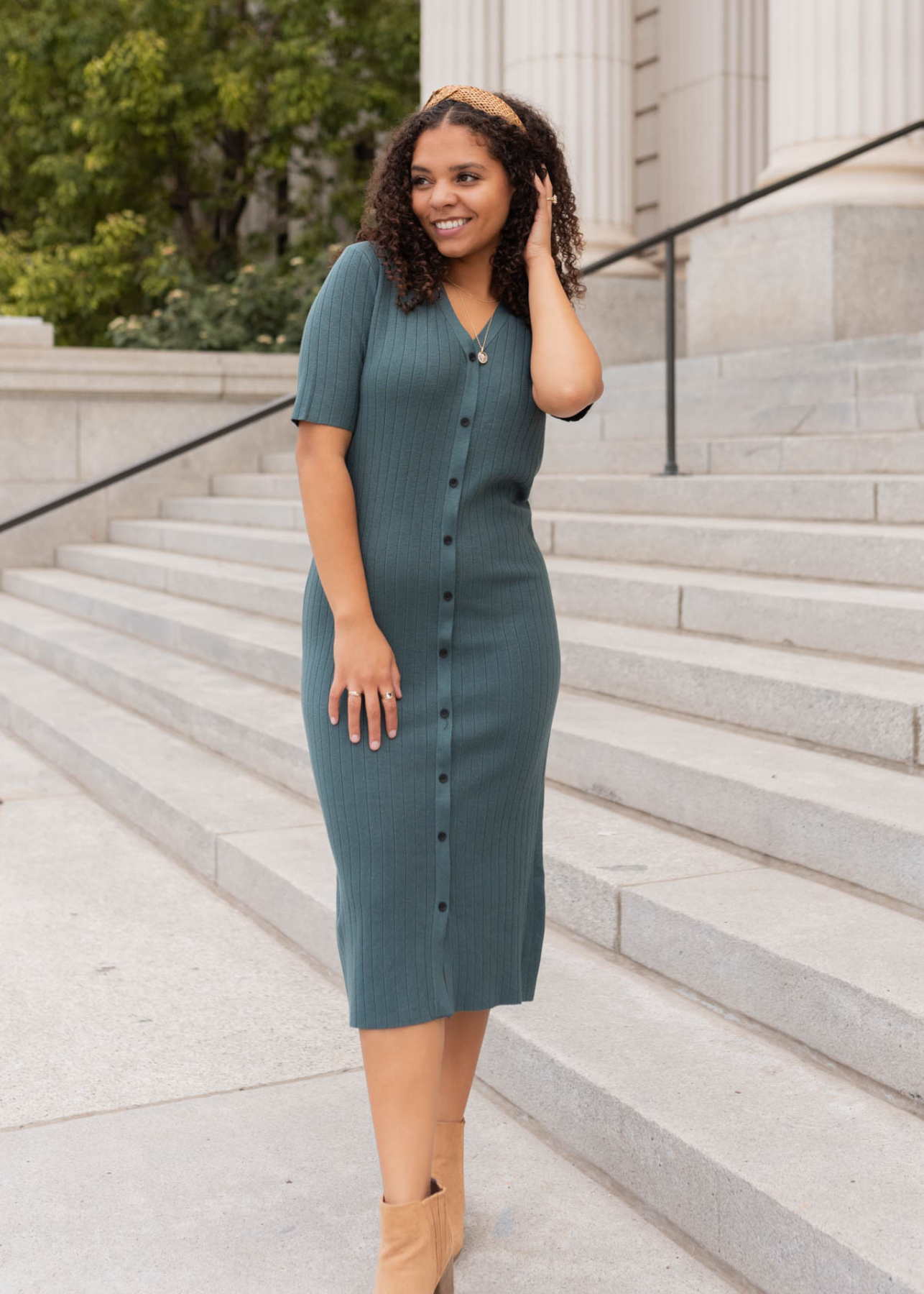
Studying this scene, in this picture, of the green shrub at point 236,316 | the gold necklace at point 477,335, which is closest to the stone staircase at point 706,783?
the gold necklace at point 477,335

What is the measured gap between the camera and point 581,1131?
10.1 ft

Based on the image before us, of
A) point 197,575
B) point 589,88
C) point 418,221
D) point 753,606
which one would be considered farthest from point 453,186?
point 589,88

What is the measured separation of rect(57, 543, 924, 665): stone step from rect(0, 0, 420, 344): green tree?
38.6ft

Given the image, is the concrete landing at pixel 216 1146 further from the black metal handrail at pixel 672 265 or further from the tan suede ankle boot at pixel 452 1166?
the black metal handrail at pixel 672 265

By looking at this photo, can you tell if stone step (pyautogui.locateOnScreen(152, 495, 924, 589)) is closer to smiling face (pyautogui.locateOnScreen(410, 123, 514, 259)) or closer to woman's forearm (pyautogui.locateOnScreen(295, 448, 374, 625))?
smiling face (pyautogui.locateOnScreen(410, 123, 514, 259))

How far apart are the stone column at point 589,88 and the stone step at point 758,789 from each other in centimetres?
769

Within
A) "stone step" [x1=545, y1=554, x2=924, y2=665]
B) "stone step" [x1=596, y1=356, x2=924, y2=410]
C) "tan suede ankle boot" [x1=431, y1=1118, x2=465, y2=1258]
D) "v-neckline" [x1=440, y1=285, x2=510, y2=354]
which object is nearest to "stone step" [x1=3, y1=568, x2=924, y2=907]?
"stone step" [x1=545, y1=554, x2=924, y2=665]

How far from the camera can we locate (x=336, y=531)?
2.37m

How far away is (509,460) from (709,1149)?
1.30 m

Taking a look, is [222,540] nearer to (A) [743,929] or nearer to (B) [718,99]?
(B) [718,99]

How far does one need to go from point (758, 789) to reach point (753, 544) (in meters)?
2.09

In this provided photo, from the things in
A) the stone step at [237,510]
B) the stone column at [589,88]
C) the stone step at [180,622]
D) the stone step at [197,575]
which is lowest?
the stone step at [180,622]

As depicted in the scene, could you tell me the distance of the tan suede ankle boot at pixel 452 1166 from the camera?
265 centimetres

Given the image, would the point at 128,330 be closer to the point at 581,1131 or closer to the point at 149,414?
the point at 149,414
